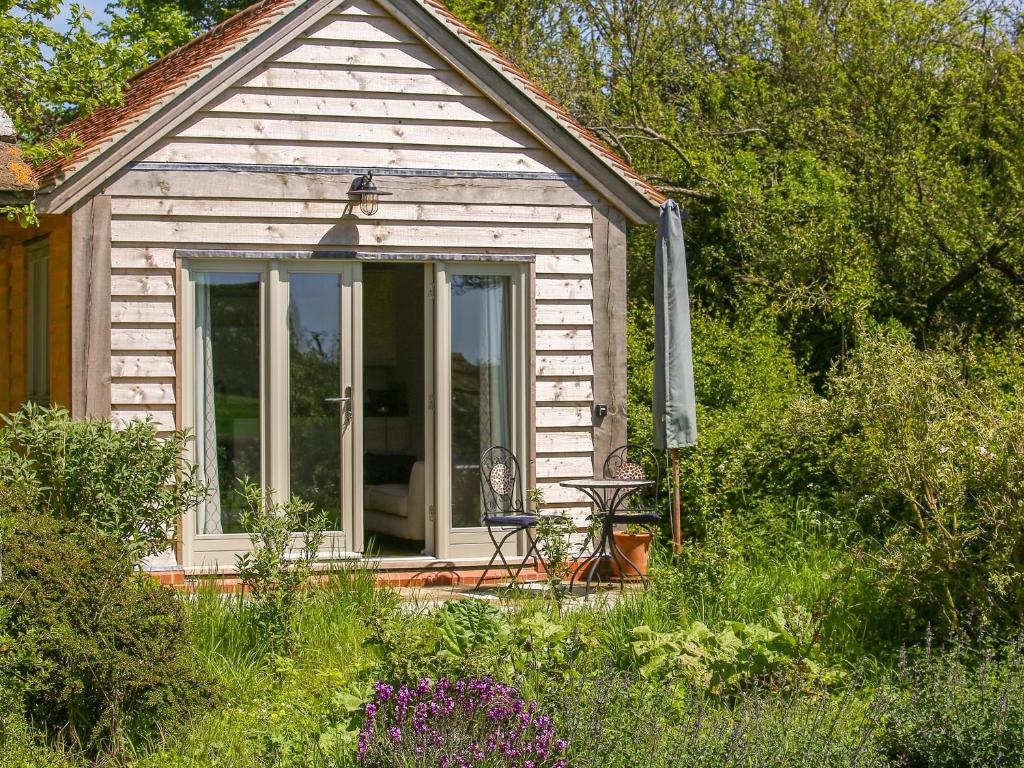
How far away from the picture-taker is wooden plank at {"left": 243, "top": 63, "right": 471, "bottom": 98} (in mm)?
9180

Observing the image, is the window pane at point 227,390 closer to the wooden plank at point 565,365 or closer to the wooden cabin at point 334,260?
the wooden cabin at point 334,260

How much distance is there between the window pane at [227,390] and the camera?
356 inches

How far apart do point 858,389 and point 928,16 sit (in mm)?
9135

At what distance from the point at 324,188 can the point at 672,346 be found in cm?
286

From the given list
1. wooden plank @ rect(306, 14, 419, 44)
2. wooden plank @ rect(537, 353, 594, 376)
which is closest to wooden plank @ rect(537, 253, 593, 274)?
wooden plank @ rect(537, 353, 594, 376)

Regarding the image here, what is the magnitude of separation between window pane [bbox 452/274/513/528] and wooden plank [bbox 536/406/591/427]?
0.26 metres

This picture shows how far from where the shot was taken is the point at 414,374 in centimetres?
1216

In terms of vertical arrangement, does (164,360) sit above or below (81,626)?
above

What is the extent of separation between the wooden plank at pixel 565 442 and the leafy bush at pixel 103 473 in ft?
9.91

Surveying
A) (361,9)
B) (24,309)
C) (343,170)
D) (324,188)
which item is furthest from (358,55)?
(24,309)

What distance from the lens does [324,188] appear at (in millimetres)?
9203

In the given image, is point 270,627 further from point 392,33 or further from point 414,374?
point 414,374

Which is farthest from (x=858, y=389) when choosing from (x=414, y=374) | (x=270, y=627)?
(x=414, y=374)

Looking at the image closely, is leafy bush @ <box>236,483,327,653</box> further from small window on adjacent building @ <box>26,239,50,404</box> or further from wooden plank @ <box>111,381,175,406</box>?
small window on adjacent building @ <box>26,239,50,404</box>
